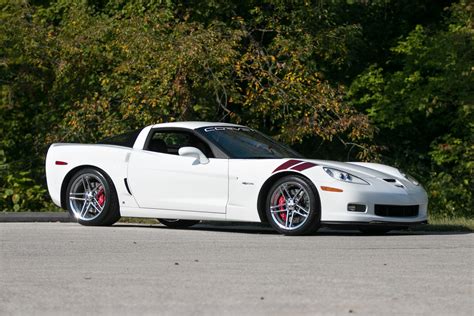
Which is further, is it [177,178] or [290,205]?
[177,178]

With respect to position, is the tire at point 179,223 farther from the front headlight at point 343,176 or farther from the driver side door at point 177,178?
the front headlight at point 343,176

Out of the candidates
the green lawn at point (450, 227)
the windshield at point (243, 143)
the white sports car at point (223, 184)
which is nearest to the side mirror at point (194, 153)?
the white sports car at point (223, 184)

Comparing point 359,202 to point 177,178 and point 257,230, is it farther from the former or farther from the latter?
point 177,178

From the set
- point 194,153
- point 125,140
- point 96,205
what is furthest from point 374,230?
point 96,205

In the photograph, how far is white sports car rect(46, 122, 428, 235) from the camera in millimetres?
14148

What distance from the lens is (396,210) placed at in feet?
47.0

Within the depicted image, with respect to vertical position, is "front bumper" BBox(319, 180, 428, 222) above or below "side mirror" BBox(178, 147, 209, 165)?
below

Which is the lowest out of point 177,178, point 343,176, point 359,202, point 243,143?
point 359,202

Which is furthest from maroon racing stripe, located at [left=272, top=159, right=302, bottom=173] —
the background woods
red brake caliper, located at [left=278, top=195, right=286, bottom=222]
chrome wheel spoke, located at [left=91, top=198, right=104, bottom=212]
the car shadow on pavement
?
the background woods

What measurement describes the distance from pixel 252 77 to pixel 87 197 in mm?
8209

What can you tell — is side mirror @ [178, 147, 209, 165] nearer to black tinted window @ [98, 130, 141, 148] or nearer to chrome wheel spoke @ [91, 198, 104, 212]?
black tinted window @ [98, 130, 141, 148]

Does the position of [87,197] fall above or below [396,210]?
below

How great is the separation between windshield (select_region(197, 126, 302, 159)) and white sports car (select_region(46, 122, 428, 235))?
1cm

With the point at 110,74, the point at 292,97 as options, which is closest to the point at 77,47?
the point at 110,74
